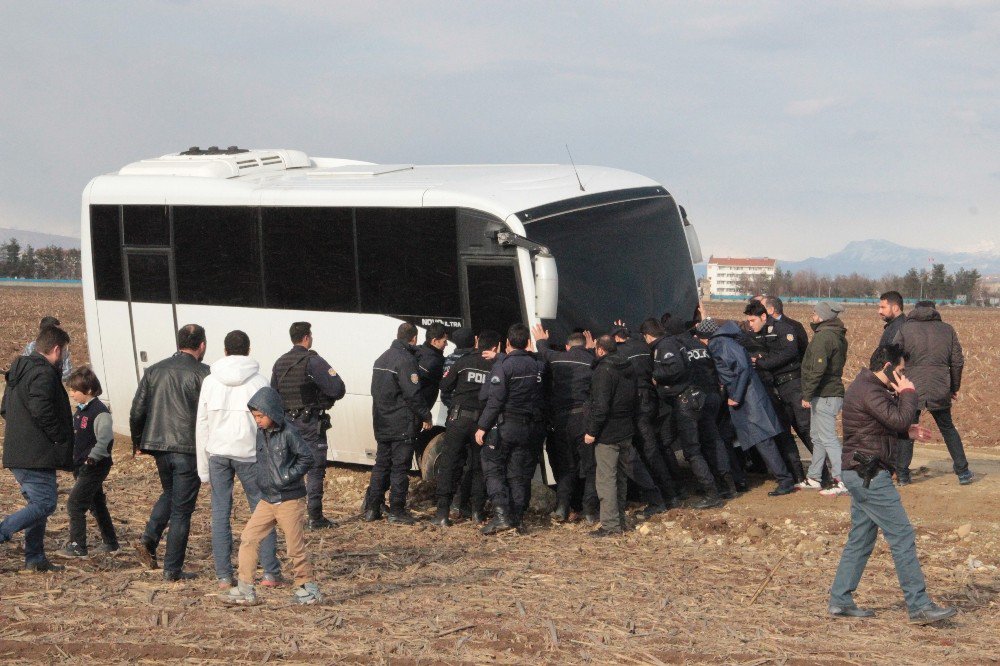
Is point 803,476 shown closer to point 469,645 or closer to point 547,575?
point 547,575

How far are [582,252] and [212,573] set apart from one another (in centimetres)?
497

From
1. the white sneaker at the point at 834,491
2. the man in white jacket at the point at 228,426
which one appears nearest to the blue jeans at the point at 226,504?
the man in white jacket at the point at 228,426

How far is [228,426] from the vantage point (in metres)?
7.86

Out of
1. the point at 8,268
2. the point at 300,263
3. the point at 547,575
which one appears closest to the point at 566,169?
the point at 300,263

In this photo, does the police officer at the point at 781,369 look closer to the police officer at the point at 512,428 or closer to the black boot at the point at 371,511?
the police officer at the point at 512,428

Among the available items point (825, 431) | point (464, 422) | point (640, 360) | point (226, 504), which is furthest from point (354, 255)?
point (825, 431)

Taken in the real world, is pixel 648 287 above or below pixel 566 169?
below

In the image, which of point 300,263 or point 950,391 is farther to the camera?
point 300,263

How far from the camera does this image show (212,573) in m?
8.84

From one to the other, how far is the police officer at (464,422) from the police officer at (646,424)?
1.25m

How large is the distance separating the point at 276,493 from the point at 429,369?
3469 millimetres

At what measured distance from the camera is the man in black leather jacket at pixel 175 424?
8242 mm

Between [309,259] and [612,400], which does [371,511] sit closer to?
[612,400]

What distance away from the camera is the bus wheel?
40.1 ft
